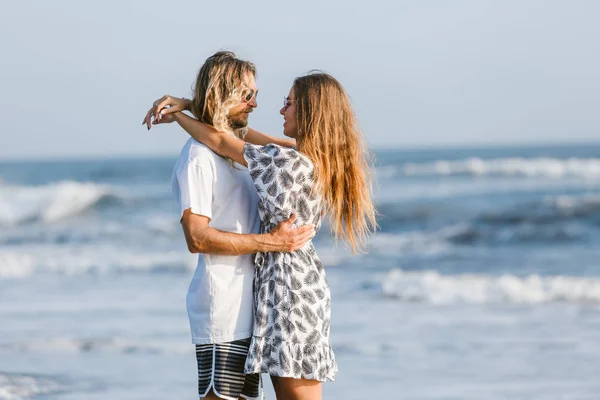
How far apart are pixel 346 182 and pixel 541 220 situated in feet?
45.0

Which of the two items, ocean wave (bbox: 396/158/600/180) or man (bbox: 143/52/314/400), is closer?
man (bbox: 143/52/314/400)

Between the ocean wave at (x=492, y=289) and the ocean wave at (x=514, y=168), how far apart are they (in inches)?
618

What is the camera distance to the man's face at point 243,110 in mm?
3047

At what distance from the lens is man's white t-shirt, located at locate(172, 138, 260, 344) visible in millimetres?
2945

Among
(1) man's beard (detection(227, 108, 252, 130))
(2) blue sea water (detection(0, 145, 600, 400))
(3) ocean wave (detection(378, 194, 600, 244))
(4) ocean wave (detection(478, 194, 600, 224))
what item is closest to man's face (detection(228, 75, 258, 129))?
(1) man's beard (detection(227, 108, 252, 130))

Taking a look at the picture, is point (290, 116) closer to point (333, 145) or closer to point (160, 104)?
point (333, 145)

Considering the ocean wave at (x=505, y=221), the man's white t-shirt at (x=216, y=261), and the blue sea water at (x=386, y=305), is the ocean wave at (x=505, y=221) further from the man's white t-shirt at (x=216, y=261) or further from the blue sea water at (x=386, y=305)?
the man's white t-shirt at (x=216, y=261)

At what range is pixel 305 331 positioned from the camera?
294 centimetres

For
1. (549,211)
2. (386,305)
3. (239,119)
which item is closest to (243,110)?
(239,119)

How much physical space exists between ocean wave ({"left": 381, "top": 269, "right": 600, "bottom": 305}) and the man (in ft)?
18.4

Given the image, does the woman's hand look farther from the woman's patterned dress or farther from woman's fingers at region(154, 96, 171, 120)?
the woman's patterned dress

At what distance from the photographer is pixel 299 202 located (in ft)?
9.78

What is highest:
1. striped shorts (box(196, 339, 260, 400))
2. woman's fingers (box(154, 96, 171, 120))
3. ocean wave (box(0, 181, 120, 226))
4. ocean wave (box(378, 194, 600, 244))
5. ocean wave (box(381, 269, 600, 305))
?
woman's fingers (box(154, 96, 171, 120))

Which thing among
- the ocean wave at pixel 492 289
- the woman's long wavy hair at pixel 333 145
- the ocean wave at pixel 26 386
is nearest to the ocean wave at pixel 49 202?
the ocean wave at pixel 492 289
